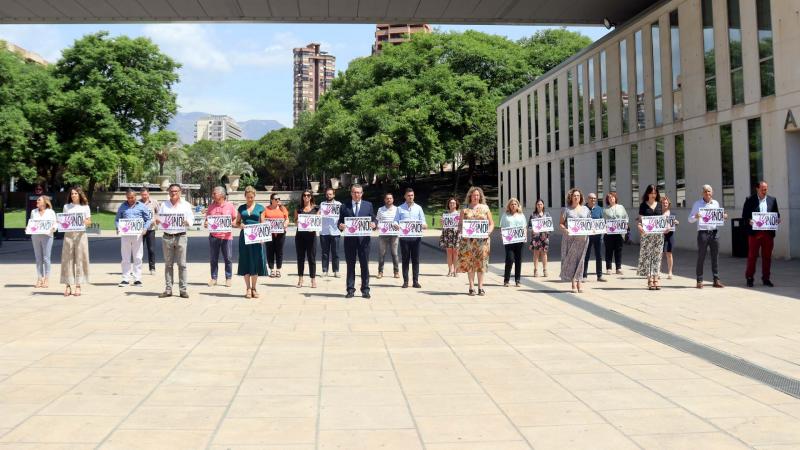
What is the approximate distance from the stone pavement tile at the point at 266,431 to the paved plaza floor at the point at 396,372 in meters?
0.02

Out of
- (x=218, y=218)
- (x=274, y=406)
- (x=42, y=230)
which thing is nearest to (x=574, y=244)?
(x=218, y=218)

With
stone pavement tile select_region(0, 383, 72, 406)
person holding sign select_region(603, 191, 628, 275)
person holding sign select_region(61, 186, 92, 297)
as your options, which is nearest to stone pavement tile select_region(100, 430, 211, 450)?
stone pavement tile select_region(0, 383, 72, 406)

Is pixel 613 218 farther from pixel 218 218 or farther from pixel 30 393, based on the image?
pixel 30 393

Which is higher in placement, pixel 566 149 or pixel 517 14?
pixel 517 14

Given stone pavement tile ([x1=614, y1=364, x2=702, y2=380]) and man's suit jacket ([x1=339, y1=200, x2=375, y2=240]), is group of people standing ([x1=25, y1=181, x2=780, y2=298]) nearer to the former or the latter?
man's suit jacket ([x1=339, y1=200, x2=375, y2=240])

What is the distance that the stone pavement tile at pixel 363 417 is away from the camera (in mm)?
4738

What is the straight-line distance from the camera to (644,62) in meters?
24.6

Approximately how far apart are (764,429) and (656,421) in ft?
2.21

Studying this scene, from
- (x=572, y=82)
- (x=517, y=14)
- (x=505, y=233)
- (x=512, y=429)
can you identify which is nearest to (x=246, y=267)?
(x=505, y=233)

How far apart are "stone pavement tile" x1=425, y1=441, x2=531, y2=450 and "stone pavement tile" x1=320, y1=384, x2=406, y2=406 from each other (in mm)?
992

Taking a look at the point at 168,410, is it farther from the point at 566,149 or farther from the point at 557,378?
the point at 566,149

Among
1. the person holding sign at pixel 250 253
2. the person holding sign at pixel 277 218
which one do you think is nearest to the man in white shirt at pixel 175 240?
the person holding sign at pixel 250 253

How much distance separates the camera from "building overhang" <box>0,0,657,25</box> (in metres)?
21.4

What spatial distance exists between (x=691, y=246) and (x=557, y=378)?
57.7ft
